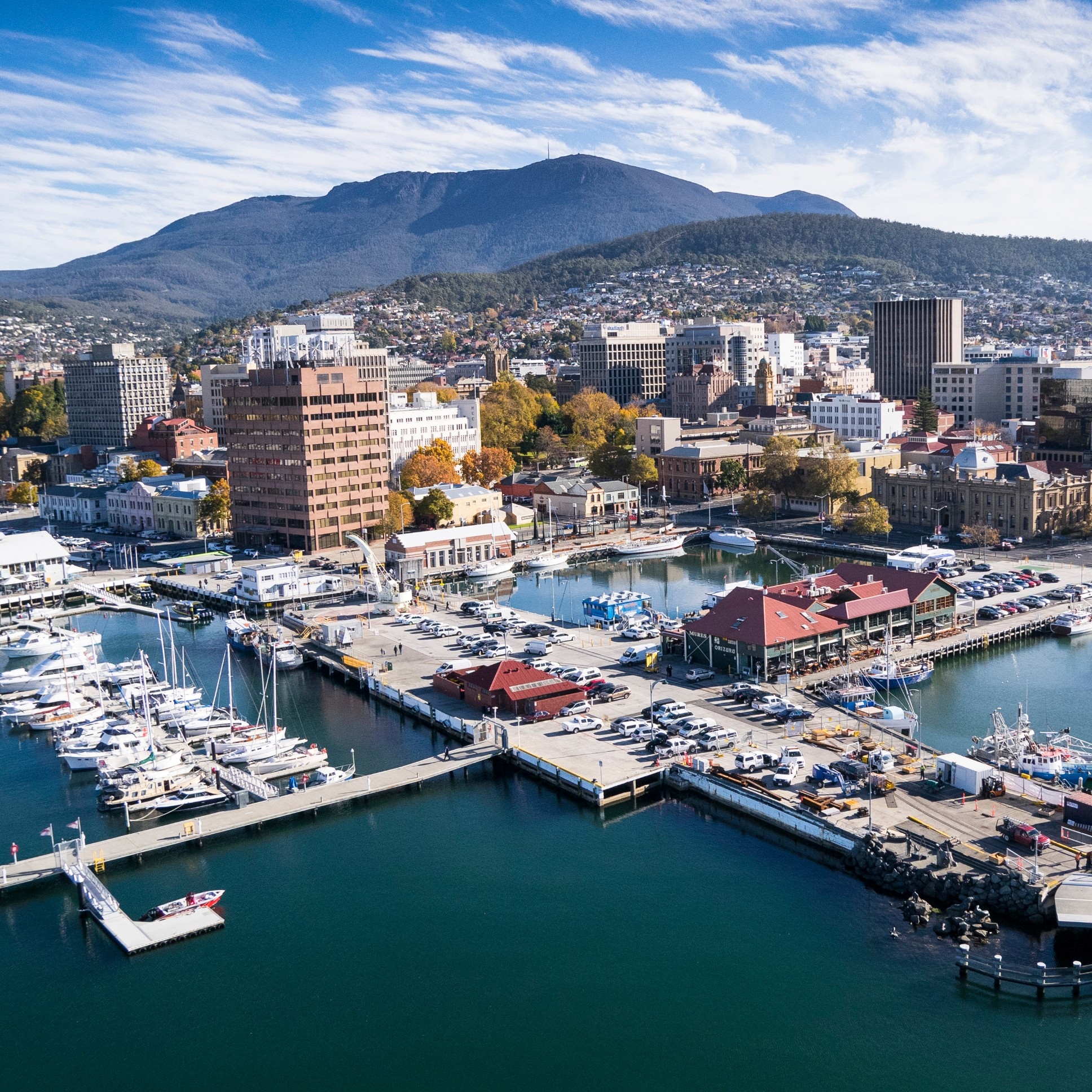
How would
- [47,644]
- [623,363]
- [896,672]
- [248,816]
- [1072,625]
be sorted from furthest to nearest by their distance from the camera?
[623,363]
[47,644]
[1072,625]
[896,672]
[248,816]

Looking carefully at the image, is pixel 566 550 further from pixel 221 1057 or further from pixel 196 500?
pixel 221 1057

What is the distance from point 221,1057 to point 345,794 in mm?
11159

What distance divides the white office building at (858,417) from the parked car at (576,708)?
59225 mm

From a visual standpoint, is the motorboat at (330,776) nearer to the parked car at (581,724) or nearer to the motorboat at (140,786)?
the motorboat at (140,786)

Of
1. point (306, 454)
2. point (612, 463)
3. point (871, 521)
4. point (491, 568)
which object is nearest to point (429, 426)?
point (612, 463)

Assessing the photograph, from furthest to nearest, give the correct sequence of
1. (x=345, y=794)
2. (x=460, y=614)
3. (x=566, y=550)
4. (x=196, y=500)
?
(x=196, y=500) < (x=566, y=550) < (x=460, y=614) < (x=345, y=794)

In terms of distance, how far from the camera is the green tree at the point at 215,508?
78000 mm

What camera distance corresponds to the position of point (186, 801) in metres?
34.2

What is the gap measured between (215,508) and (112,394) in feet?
169

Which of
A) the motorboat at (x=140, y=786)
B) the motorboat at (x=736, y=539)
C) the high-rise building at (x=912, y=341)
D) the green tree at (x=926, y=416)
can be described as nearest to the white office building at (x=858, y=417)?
the green tree at (x=926, y=416)

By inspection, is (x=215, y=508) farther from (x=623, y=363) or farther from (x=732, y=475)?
(x=623, y=363)

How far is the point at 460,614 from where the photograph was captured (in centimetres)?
5588

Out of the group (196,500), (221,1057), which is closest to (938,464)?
(196,500)

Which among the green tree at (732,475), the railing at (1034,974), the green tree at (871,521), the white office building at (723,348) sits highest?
the white office building at (723,348)
